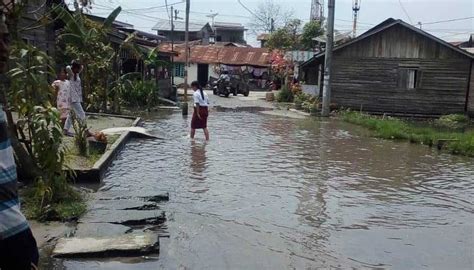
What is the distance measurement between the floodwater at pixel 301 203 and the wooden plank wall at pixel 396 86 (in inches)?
471

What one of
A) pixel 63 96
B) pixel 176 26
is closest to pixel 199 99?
pixel 63 96

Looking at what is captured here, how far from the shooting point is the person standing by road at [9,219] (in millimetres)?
2539

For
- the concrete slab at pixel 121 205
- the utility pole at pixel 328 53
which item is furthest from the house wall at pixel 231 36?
the concrete slab at pixel 121 205

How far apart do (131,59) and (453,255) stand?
83.4 feet

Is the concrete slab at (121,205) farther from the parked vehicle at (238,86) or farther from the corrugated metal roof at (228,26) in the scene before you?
the corrugated metal roof at (228,26)

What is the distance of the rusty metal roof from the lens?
51.5 metres

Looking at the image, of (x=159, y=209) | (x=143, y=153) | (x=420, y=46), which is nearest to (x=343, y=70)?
(x=420, y=46)

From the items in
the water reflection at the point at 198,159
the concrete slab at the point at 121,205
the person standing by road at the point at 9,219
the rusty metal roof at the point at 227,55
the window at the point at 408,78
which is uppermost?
the rusty metal roof at the point at 227,55

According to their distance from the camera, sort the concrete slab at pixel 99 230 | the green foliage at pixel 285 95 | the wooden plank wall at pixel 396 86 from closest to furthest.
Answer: the concrete slab at pixel 99 230 → the wooden plank wall at pixel 396 86 → the green foliage at pixel 285 95

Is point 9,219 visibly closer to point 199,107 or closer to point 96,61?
point 199,107

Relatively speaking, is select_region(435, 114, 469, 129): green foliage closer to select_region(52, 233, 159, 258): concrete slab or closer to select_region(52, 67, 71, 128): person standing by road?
select_region(52, 67, 71, 128): person standing by road

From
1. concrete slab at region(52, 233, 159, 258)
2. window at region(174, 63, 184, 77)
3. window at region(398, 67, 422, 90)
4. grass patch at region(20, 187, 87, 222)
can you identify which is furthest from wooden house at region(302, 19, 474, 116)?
window at region(174, 63, 184, 77)

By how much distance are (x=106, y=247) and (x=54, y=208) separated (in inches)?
52.9

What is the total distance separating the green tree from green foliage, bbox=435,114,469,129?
2341cm
